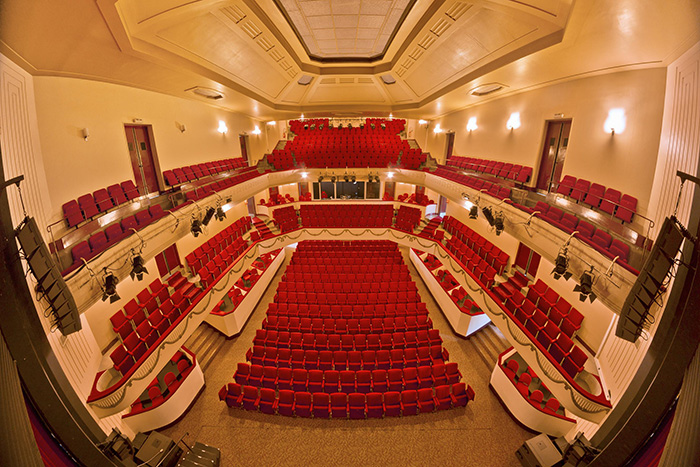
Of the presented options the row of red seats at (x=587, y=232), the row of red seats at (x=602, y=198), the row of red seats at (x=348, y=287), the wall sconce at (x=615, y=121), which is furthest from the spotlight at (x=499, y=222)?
the row of red seats at (x=348, y=287)

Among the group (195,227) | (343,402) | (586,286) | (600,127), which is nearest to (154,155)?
(195,227)

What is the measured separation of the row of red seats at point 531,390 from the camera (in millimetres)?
5688

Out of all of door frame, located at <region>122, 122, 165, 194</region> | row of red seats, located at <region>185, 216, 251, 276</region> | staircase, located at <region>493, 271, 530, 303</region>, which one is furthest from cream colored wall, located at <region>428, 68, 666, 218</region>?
door frame, located at <region>122, 122, 165, 194</region>

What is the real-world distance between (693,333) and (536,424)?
4459 millimetres

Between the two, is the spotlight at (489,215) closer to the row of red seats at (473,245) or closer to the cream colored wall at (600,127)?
the row of red seats at (473,245)

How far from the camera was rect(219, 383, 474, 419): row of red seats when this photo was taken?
5.91 meters

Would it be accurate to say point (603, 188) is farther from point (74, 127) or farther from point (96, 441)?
point (74, 127)

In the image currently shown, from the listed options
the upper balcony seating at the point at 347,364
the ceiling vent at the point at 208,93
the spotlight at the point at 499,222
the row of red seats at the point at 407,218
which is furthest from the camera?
the row of red seats at the point at 407,218

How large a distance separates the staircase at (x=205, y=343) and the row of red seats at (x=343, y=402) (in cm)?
216

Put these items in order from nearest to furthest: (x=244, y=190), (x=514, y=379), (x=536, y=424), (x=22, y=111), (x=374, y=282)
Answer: (x=22, y=111) → (x=536, y=424) → (x=514, y=379) → (x=374, y=282) → (x=244, y=190)

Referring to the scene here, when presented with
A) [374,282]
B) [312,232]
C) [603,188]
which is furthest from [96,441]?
[603,188]

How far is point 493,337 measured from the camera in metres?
8.45

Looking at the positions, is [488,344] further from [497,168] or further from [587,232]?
[497,168]

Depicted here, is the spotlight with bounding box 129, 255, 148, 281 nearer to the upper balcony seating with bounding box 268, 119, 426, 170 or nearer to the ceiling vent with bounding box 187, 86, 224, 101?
the ceiling vent with bounding box 187, 86, 224, 101
